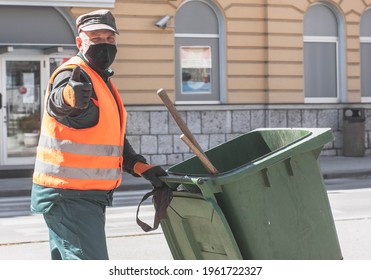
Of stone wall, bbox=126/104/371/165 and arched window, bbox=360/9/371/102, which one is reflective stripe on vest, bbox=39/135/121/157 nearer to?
stone wall, bbox=126/104/371/165

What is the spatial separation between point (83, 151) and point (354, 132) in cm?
1553

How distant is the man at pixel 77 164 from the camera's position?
3971mm

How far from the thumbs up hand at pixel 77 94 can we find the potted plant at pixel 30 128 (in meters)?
13.0

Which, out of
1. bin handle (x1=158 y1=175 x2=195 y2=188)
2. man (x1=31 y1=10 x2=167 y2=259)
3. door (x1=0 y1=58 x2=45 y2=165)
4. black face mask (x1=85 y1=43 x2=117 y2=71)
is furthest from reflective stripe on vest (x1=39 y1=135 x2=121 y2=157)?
door (x1=0 y1=58 x2=45 y2=165)

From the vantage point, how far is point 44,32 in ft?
54.2

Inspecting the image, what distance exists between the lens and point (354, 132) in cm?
1886

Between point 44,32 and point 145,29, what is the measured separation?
2.20m

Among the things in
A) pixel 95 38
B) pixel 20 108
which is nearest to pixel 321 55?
pixel 20 108

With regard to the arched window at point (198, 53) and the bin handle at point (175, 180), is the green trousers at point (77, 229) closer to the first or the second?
the bin handle at point (175, 180)

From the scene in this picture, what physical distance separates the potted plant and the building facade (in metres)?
0.02

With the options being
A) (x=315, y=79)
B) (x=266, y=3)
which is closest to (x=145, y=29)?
(x=266, y=3)

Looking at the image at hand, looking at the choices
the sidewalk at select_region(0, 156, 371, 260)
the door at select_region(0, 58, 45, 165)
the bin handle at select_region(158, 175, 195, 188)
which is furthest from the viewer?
the door at select_region(0, 58, 45, 165)

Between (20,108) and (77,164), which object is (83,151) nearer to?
(77,164)

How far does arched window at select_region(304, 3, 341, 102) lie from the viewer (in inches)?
754
